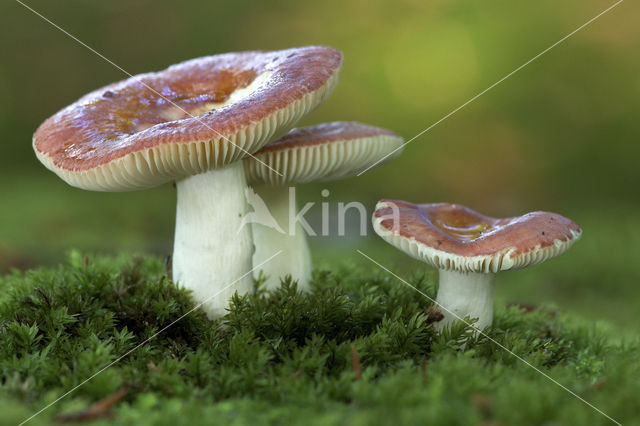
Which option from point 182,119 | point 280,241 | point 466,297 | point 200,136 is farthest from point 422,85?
point 200,136

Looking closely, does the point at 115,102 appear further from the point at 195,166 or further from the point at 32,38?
the point at 32,38

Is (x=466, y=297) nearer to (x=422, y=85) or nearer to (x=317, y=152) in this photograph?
(x=317, y=152)

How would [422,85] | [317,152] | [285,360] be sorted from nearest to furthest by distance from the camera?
1. [285,360]
2. [317,152]
3. [422,85]

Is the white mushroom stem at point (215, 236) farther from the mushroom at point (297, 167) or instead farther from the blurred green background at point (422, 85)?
the blurred green background at point (422, 85)

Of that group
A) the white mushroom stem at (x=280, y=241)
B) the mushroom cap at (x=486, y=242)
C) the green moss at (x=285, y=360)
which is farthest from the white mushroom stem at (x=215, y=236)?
the mushroom cap at (x=486, y=242)

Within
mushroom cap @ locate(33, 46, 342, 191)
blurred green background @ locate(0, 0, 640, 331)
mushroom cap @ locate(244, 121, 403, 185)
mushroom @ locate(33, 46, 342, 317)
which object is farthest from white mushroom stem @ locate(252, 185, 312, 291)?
blurred green background @ locate(0, 0, 640, 331)

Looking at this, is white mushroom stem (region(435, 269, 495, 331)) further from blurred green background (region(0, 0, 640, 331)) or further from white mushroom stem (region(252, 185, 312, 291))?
blurred green background (region(0, 0, 640, 331))
